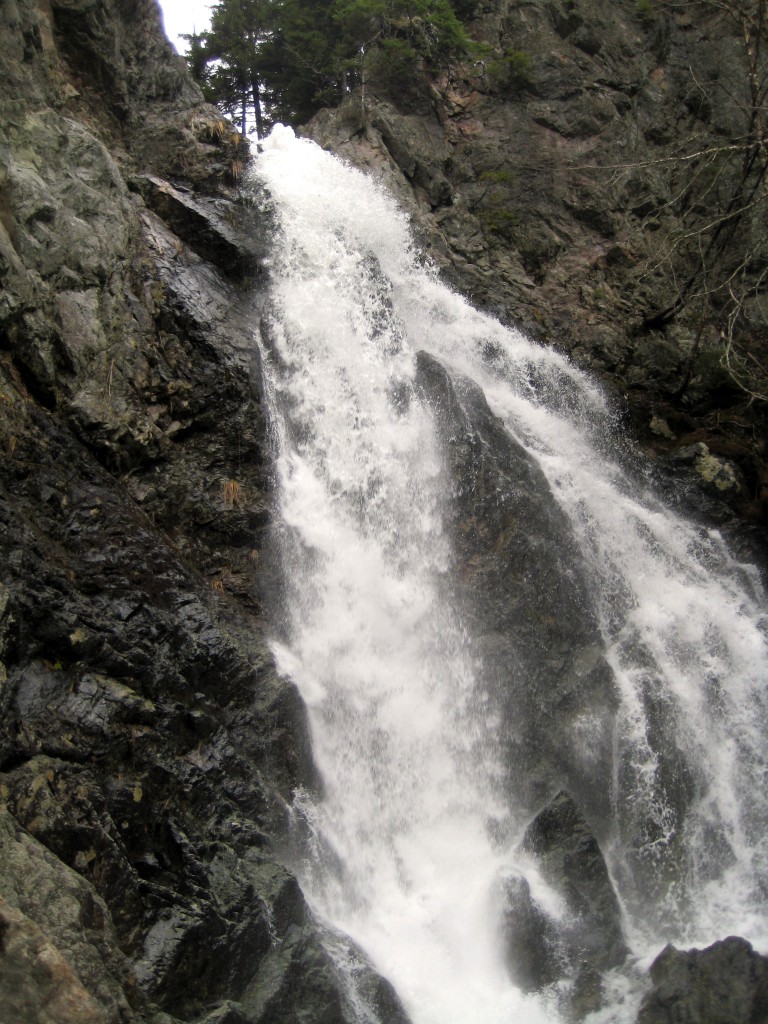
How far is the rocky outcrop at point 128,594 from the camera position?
5770mm

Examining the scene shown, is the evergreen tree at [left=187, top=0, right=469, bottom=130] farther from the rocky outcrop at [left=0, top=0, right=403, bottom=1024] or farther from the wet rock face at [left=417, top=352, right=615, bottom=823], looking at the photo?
the wet rock face at [left=417, top=352, right=615, bottom=823]

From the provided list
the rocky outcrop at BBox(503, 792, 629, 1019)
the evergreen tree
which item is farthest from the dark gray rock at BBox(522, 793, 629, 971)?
the evergreen tree

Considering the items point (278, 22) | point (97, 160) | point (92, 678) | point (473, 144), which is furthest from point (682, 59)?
point (92, 678)

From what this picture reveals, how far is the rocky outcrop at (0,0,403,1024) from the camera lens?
577 cm

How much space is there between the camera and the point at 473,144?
61.5 feet

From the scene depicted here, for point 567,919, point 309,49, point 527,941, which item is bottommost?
point 527,941

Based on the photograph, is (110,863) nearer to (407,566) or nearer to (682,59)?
(407,566)

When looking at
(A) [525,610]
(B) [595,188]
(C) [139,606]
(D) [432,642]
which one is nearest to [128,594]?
(C) [139,606]

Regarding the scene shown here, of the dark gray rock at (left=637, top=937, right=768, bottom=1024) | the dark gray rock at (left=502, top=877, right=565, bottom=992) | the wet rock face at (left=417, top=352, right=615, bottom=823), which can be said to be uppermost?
the wet rock face at (left=417, top=352, right=615, bottom=823)

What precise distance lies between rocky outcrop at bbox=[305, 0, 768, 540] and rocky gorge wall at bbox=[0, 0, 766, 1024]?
4.58 m

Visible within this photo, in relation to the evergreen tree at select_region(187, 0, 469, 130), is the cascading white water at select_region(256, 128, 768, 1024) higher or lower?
lower

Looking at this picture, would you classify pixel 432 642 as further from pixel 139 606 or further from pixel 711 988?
pixel 711 988

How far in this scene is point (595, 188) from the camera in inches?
703

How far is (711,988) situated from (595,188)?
51.8ft
